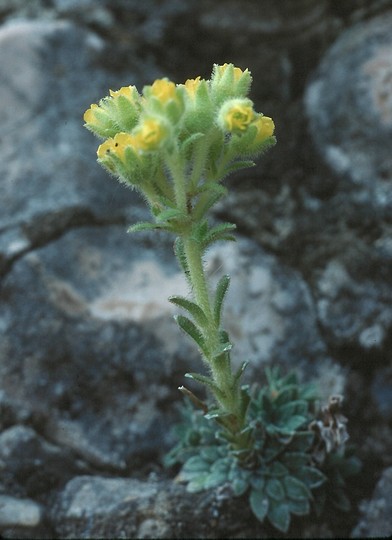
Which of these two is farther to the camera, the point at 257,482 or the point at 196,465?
the point at 196,465

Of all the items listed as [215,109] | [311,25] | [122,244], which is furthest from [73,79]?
[215,109]

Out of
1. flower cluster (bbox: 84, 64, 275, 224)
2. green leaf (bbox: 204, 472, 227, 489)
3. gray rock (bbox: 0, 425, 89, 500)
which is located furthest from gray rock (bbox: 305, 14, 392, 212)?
gray rock (bbox: 0, 425, 89, 500)

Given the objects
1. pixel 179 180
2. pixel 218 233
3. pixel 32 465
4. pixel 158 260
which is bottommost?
pixel 32 465

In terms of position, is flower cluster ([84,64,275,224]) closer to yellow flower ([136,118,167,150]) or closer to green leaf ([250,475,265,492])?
yellow flower ([136,118,167,150])

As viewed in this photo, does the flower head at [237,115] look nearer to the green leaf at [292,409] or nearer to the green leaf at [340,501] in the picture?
the green leaf at [292,409]

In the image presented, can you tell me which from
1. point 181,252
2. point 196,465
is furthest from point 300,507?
point 181,252

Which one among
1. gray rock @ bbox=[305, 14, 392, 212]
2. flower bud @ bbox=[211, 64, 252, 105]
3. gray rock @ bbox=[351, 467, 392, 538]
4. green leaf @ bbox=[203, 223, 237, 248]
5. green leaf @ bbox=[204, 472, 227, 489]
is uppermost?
gray rock @ bbox=[305, 14, 392, 212]

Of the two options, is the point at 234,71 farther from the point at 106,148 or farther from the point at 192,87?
the point at 106,148
